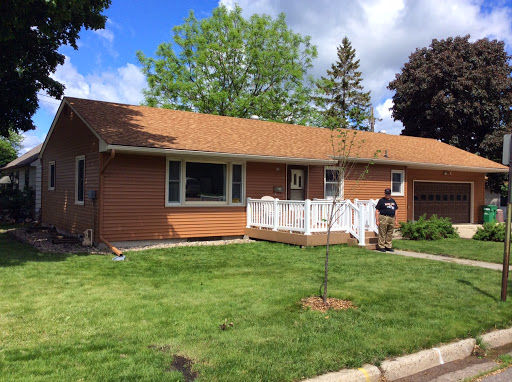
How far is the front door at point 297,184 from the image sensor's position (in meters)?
15.1

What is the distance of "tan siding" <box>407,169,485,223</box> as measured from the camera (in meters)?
19.0

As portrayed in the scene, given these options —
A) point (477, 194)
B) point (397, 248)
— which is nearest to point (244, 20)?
point (477, 194)

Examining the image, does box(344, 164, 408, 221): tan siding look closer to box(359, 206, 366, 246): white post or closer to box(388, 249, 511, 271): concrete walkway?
box(359, 206, 366, 246): white post

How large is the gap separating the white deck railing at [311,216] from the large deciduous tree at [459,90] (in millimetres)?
19951

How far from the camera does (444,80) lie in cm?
2964

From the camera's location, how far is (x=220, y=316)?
5328 millimetres

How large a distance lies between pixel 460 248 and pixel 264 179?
6.41m

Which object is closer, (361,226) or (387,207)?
(387,207)

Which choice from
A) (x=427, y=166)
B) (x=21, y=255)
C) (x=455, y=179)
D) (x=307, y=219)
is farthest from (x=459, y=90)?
(x=21, y=255)

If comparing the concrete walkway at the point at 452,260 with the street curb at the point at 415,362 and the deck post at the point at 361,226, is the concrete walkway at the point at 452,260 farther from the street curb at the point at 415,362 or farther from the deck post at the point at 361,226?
the street curb at the point at 415,362

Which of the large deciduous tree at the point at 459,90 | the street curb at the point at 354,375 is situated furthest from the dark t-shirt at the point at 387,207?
the large deciduous tree at the point at 459,90

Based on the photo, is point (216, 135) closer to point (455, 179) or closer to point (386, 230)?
point (386, 230)

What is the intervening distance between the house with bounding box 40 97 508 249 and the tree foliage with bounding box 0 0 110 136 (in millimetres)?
1209

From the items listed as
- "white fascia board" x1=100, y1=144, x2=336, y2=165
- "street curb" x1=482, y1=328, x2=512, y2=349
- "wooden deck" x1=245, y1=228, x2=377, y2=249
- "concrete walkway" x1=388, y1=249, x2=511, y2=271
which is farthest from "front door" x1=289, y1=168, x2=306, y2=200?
"street curb" x1=482, y1=328, x2=512, y2=349
